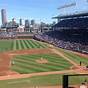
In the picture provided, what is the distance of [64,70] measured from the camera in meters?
40.6

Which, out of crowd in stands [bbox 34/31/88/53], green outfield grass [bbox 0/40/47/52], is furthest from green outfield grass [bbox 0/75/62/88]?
green outfield grass [bbox 0/40/47/52]

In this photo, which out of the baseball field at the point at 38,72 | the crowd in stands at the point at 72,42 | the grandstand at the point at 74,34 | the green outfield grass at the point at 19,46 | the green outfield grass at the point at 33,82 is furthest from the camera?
the grandstand at the point at 74,34

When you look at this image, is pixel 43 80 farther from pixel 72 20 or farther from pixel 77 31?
pixel 72 20

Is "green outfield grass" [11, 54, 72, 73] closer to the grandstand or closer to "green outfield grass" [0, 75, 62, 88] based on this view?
"green outfield grass" [0, 75, 62, 88]

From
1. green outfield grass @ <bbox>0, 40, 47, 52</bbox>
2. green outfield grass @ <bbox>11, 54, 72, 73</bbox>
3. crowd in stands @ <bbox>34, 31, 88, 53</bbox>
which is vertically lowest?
green outfield grass @ <bbox>0, 40, 47, 52</bbox>

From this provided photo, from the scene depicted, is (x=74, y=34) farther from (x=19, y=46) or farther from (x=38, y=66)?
(x=38, y=66)

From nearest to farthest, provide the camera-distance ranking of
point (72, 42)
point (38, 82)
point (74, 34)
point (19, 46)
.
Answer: point (38, 82) → point (19, 46) → point (72, 42) → point (74, 34)

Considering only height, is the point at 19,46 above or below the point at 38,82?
below

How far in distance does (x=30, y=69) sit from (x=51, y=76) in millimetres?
5365

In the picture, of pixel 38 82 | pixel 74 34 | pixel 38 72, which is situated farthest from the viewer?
pixel 74 34

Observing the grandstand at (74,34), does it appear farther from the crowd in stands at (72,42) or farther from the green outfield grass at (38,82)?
the green outfield grass at (38,82)

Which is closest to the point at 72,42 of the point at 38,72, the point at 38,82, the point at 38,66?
the point at 38,66

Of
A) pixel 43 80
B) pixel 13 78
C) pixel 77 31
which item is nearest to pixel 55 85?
pixel 43 80

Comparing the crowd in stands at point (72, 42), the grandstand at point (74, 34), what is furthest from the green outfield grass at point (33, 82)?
the grandstand at point (74, 34)
